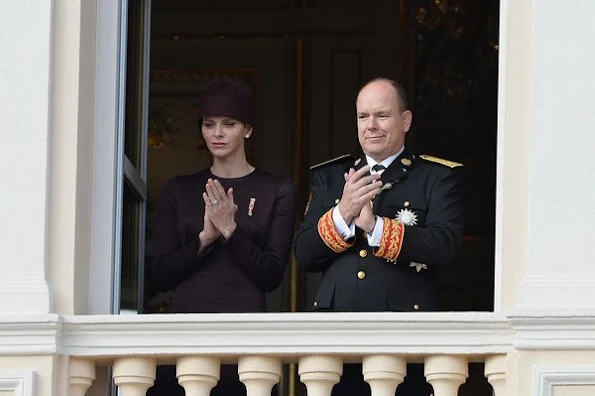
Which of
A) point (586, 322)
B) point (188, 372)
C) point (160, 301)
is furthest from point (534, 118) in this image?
point (160, 301)

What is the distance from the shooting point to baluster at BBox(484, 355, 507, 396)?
733 centimetres

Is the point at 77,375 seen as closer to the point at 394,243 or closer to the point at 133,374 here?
the point at 133,374

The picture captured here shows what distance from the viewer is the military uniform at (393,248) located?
7535mm

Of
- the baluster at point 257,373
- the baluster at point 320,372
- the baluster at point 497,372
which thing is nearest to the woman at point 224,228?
the baluster at point 257,373

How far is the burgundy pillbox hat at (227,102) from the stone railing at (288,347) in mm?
1016

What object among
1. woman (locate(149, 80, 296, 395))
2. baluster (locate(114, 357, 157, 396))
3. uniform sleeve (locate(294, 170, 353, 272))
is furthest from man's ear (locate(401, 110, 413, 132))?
baluster (locate(114, 357, 157, 396))

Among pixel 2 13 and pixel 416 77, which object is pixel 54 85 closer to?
pixel 2 13

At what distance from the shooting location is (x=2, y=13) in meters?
7.68

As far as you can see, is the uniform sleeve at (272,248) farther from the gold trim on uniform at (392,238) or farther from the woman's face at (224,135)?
the gold trim on uniform at (392,238)

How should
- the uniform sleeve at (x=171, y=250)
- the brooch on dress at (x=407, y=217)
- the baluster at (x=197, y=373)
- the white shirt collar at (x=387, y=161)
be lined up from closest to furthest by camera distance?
the baluster at (x=197, y=373)
the brooch on dress at (x=407, y=217)
the white shirt collar at (x=387, y=161)
the uniform sleeve at (x=171, y=250)

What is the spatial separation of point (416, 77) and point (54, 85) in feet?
16.4

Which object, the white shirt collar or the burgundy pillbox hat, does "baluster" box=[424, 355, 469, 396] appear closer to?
the white shirt collar

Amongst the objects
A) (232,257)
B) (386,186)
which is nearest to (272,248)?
(232,257)

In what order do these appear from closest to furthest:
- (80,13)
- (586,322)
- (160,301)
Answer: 1. (586,322)
2. (80,13)
3. (160,301)
